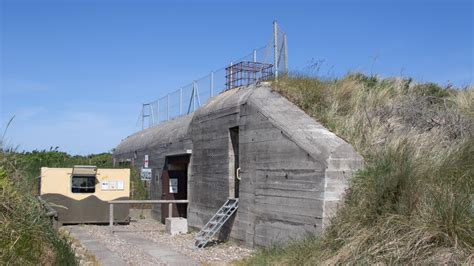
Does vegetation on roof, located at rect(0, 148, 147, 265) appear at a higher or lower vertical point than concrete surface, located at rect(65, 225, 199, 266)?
higher

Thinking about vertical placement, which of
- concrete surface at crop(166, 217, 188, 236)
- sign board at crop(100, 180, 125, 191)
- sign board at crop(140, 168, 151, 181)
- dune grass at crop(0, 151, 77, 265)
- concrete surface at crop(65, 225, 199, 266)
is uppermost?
sign board at crop(140, 168, 151, 181)

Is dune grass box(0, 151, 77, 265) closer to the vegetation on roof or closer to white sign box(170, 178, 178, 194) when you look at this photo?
the vegetation on roof

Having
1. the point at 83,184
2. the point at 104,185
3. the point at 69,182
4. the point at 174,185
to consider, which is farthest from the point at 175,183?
the point at 69,182

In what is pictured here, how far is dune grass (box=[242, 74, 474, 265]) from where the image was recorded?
6801 mm

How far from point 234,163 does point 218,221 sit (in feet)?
5.41

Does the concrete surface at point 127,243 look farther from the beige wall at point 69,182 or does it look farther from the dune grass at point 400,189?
the dune grass at point 400,189

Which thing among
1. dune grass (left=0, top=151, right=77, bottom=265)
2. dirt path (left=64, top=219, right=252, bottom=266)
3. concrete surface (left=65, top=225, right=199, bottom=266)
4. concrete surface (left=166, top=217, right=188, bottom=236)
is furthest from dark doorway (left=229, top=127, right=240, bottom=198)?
dune grass (left=0, top=151, right=77, bottom=265)

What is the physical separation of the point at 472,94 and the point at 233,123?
5.56 m

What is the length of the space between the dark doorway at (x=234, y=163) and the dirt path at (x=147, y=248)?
140 cm

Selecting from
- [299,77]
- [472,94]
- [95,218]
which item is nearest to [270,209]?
[299,77]

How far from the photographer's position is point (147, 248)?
1316cm

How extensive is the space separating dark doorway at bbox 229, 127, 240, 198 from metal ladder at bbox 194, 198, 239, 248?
399 millimetres

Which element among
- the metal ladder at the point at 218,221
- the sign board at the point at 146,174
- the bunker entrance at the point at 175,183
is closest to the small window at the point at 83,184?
the bunker entrance at the point at 175,183

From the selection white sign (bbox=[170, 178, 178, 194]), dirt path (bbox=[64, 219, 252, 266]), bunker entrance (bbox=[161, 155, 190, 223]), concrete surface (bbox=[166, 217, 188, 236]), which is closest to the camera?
dirt path (bbox=[64, 219, 252, 266])
